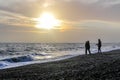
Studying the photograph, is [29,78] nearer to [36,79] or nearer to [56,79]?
[36,79]

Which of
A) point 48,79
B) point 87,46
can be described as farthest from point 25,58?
point 48,79

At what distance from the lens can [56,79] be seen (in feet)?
55.0

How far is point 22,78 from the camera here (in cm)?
1923

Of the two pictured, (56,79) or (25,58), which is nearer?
(56,79)

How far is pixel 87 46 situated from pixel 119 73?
1110 inches

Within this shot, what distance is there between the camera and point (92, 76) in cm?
1600

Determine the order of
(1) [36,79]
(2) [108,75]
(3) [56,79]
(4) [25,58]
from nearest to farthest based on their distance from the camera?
(2) [108,75]
(3) [56,79]
(1) [36,79]
(4) [25,58]

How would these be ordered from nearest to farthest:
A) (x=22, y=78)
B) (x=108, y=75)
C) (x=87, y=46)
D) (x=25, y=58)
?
(x=108, y=75) → (x=22, y=78) → (x=87, y=46) → (x=25, y=58)

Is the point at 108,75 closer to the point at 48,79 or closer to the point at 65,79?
the point at 65,79

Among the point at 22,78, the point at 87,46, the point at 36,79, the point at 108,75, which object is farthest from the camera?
the point at 87,46

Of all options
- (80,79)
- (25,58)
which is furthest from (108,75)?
(25,58)

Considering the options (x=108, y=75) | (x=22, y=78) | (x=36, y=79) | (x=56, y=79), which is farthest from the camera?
(x=22, y=78)

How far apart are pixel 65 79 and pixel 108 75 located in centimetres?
264

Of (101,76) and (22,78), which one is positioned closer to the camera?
(101,76)
